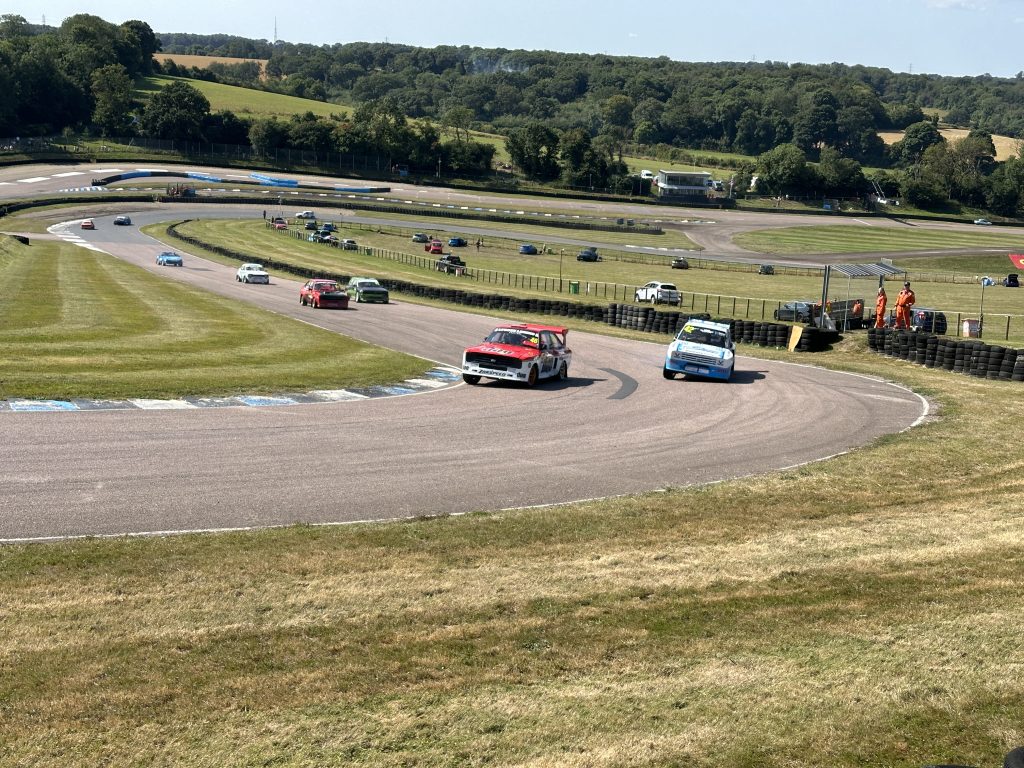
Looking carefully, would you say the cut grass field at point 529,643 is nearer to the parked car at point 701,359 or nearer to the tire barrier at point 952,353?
the parked car at point 701,359

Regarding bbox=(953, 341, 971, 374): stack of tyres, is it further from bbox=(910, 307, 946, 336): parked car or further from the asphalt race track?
bbox=(910, 307, 946, 336): parked car

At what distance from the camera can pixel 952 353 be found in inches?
1310

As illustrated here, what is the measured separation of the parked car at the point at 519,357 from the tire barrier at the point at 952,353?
12157 millimetres

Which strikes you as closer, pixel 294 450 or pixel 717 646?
pixel 717 646

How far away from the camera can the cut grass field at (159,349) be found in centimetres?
2311

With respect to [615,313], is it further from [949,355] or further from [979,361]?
[979,361]

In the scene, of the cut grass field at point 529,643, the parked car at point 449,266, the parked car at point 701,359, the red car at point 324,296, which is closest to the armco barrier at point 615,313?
the red car at point 324,296

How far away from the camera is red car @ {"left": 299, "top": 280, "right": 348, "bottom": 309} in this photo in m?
46.5

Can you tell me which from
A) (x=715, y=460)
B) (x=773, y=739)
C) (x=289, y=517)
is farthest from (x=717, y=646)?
(x=715, y=460)

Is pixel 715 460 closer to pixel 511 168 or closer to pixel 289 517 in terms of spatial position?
pixel 289 517

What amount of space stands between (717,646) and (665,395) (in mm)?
16913

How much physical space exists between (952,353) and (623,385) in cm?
1143

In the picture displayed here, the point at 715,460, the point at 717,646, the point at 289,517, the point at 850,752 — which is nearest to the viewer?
the point at 850,752

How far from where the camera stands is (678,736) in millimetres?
8047
